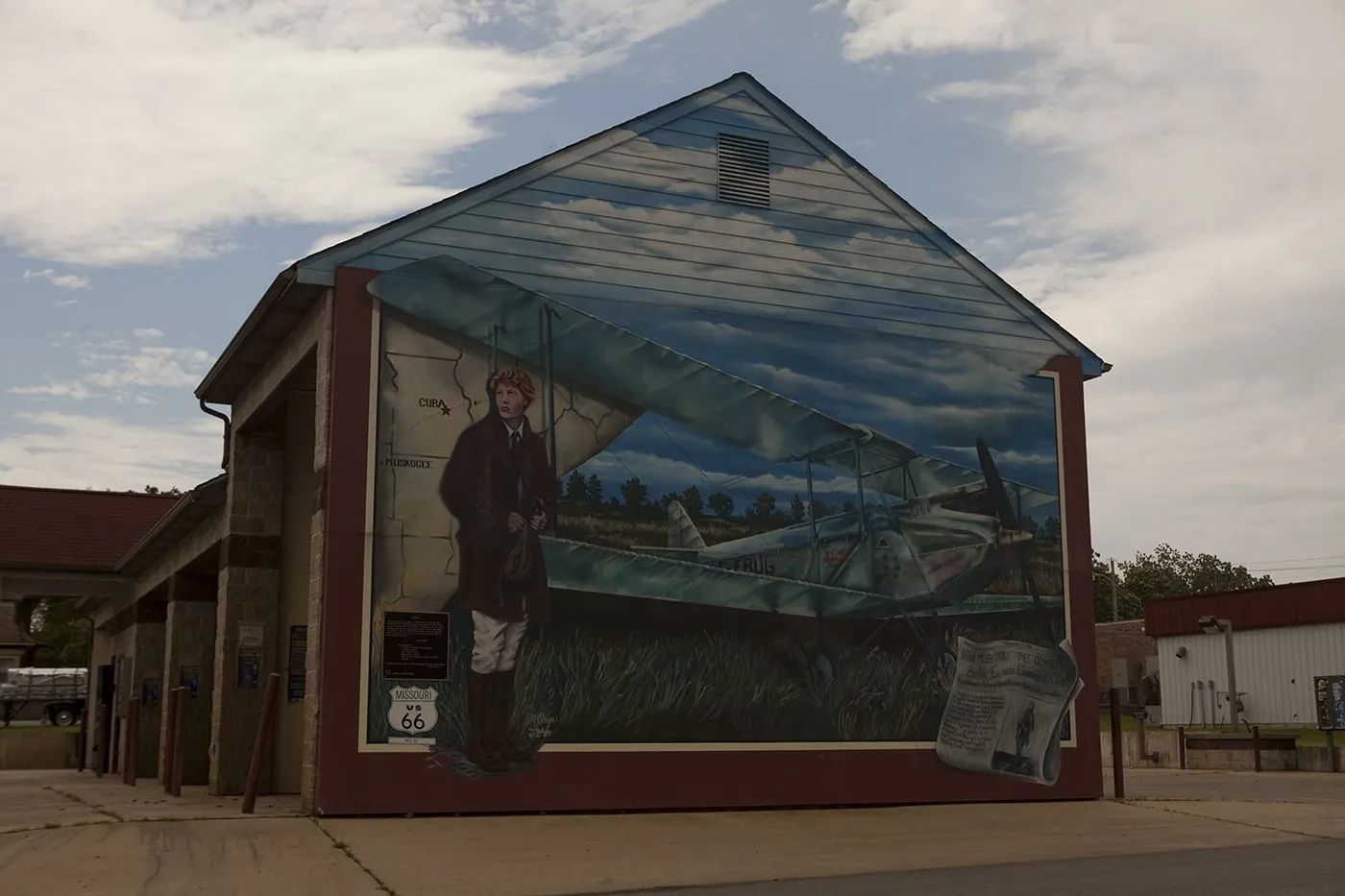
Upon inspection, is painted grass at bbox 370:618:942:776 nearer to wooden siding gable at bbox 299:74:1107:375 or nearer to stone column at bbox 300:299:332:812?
stone column at bbox 300:299:332:812

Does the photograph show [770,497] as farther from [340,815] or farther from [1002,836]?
[340,815]

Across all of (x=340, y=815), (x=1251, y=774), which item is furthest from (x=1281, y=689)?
(x=340, y=815)

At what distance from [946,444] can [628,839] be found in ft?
23.2

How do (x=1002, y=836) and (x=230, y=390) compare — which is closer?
(x=1002, y=836)

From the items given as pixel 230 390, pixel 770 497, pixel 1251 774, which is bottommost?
pixel 1251 774

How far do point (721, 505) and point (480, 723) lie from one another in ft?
12.2

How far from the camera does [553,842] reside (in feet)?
43.6

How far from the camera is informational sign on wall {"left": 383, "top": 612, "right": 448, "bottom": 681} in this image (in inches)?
581

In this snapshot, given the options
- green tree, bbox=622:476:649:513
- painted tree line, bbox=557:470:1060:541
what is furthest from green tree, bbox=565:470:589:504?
green tree, bbox=622:476:649:513

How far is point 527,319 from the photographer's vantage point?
1606 cm

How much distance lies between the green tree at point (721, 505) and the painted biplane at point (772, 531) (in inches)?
13.7

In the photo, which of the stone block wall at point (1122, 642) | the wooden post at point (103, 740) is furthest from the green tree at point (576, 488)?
the stone block wall at point (1122, 642)

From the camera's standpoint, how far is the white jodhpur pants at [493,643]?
15.1 meters

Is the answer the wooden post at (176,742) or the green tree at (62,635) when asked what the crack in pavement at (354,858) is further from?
the green tree at (62,635)
